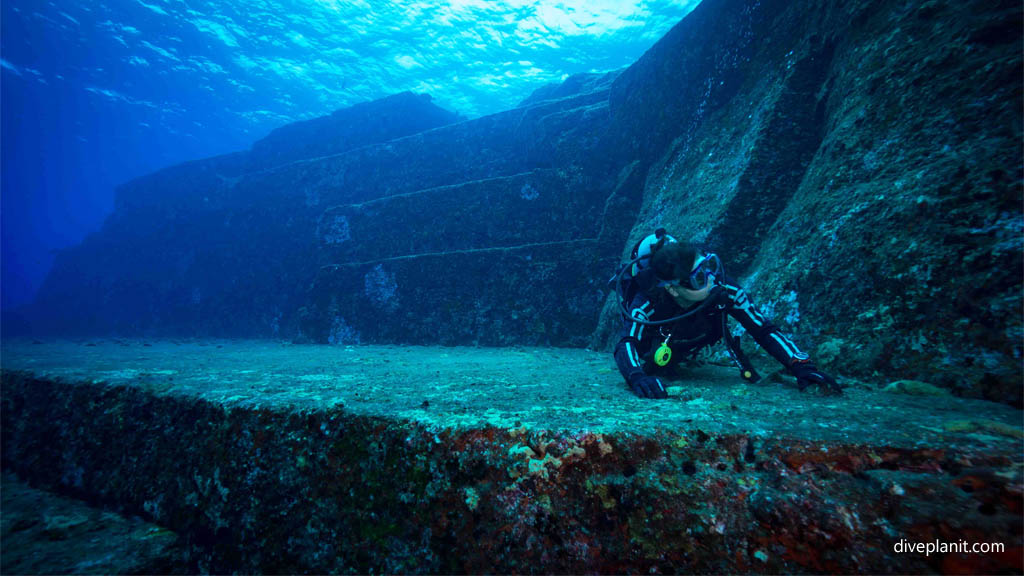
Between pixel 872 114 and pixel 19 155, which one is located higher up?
pixel 19 155

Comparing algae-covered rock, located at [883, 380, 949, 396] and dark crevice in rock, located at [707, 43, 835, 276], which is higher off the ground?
dark crevice in rock, located at [707, 43, 835, 276]

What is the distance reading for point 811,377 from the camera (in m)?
2.44

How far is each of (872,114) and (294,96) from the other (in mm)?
38214

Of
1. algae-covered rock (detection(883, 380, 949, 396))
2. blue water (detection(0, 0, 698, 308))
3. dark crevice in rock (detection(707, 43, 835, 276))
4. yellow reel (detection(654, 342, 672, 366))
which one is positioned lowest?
algae-covered rock (detection(883, 380, 949, 396))

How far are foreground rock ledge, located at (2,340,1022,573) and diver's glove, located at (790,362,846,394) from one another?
0.14 metres

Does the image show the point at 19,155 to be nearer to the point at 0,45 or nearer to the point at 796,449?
the point at 0,45

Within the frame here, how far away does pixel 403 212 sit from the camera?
1153 cm

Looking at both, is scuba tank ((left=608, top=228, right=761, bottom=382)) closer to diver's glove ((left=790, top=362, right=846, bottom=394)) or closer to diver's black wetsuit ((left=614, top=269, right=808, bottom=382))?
diver's black wetsuit ((left=614, top=269, right=808, bottom=382))

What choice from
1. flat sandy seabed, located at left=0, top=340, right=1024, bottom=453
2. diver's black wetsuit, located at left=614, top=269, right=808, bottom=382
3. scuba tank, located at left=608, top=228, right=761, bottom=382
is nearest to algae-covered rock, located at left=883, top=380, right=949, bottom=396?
flat sandy seabed, located at left=0, top=340, right=1024, bottom=453

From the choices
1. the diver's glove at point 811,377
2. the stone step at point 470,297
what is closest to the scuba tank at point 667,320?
the diver's glove at point 811,377

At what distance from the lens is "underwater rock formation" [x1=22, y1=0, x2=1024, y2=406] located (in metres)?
2.57

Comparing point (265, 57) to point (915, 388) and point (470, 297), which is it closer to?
point (470, 297)

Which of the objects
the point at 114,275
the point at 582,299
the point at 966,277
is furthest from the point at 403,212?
the point at 114,275

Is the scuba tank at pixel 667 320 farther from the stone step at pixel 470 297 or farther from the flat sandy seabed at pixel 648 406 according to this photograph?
the stone step at pixel 470 297
